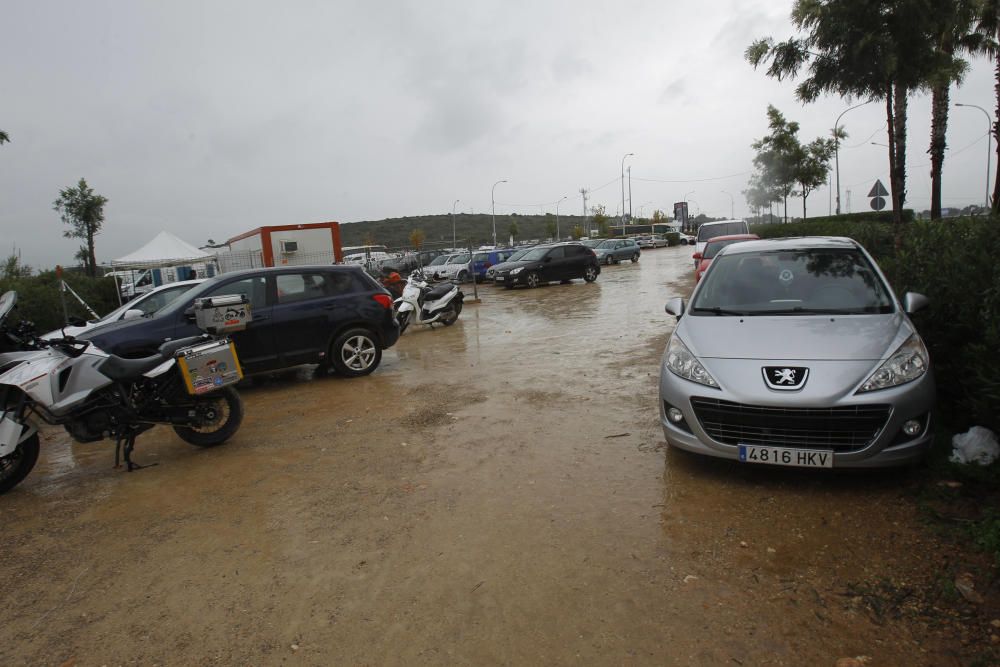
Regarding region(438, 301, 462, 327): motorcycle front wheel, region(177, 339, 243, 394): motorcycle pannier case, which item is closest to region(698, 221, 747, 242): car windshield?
region(438, 301, 462, 327): motorcycle front wheel

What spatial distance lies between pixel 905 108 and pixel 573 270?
1179cm

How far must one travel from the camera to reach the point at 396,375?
899cm

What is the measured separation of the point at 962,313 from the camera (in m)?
4.45

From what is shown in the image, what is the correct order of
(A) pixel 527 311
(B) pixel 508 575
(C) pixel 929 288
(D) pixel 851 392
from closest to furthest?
(B) pixel 508 575 < (D) pixel 851 392 < (C) pixel 929 288 < (A) pixel 527 311

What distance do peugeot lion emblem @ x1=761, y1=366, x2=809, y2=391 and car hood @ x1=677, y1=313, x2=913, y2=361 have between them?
0.36 feet

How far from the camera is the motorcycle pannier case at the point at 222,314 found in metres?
6.27

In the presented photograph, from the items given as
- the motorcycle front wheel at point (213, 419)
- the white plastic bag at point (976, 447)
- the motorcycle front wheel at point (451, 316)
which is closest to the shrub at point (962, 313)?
the white plastic bag at point (976, 447)

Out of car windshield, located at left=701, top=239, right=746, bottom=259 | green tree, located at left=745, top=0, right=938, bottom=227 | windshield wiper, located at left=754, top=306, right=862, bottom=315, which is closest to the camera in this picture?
windshield wiper, located at left=754, top=306, right=862, bottom=315

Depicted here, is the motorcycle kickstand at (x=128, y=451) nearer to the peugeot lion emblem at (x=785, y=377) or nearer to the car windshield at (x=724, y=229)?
the peugeot lion emblem at (x=785, y=377)

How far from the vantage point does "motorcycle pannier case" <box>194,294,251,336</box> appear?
6.27m

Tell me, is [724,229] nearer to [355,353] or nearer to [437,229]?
[355,353]

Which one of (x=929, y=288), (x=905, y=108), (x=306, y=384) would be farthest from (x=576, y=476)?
(x=905, y=108)

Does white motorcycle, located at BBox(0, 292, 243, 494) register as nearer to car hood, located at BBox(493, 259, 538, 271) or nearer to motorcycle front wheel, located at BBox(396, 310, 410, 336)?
motorcycle front wheel, located at BBox(396, 310, 410, 336)

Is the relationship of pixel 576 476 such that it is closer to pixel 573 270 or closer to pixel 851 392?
pixel 851 392
